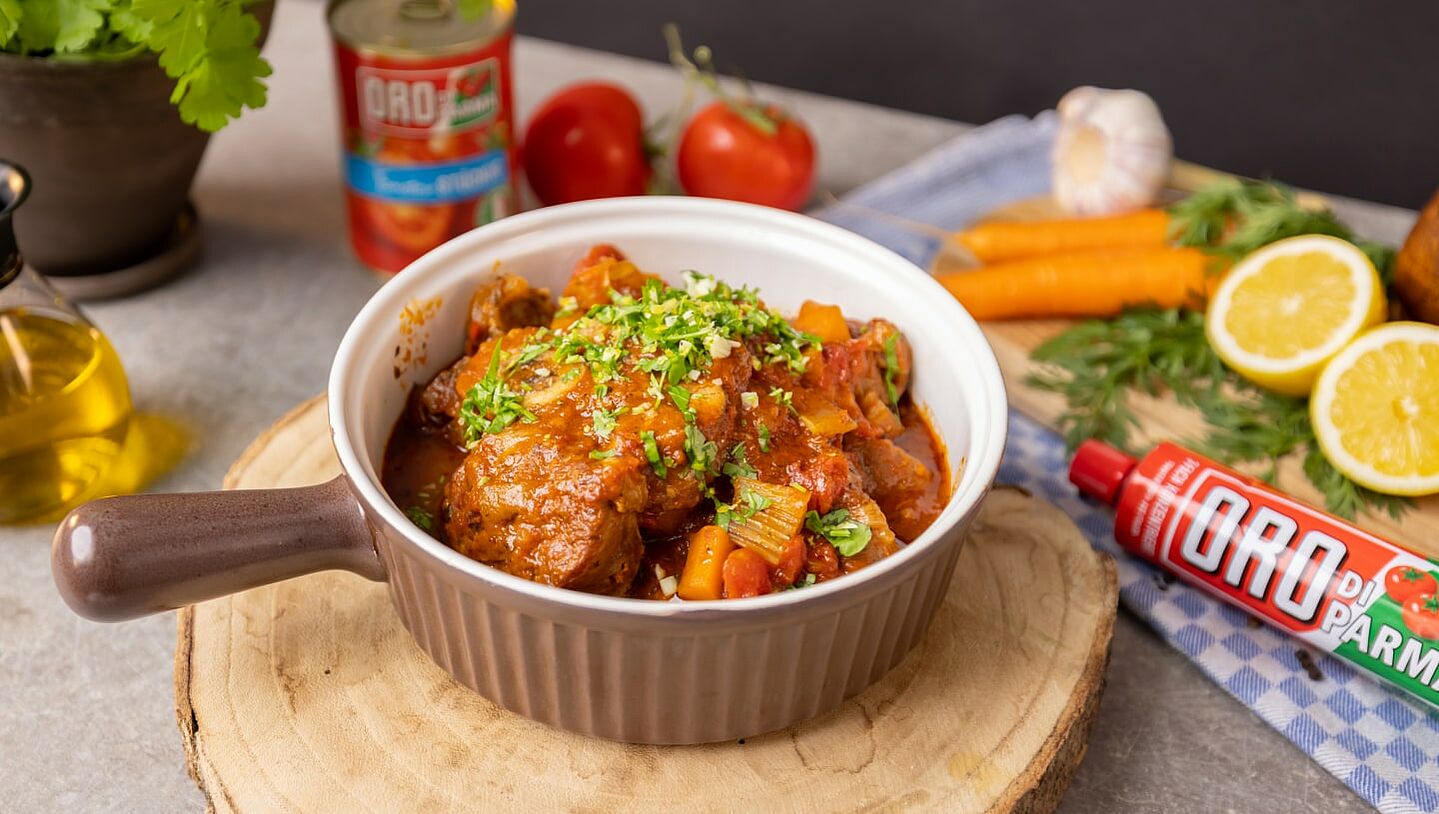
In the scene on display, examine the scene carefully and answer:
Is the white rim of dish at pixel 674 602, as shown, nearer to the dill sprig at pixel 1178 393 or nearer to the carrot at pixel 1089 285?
the dill sprig at pixel 1178 393

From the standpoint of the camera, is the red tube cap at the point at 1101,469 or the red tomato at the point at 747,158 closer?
the red tube cap at the point at 1101,469

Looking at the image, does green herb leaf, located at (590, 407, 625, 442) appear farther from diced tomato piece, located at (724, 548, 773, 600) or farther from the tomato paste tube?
the tomato paste tube

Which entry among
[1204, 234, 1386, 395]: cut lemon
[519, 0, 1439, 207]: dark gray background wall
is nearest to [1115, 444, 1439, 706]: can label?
[1204, 234, 1386, 395]: cut lemon

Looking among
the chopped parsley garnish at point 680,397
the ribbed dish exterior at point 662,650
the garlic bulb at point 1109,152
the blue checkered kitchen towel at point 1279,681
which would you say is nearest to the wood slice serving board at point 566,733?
the ribbed dish exterior at point 662,650

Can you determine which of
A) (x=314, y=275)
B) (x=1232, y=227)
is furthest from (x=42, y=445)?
(x=1232, y=227)

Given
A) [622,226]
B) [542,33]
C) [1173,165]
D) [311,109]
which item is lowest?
[542,33]

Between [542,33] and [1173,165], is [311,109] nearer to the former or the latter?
[542,33]
